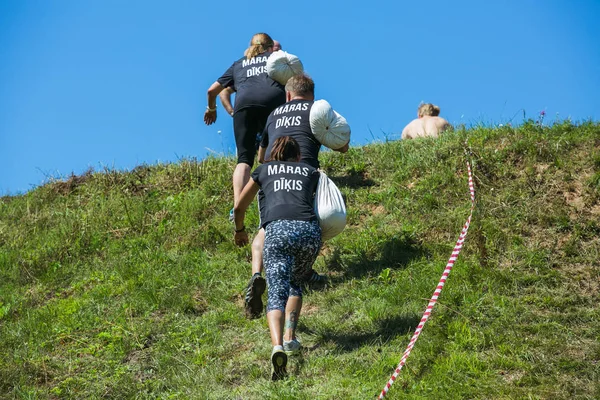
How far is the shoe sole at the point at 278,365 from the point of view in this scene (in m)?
5.70

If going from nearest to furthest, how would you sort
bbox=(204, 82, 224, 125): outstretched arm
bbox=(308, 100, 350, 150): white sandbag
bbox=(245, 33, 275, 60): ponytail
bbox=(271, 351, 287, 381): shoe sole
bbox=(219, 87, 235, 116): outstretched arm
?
bbox=(271, 351, 287, 381): shoe sole, bbox=(308, 100, 350, 150): white sandbag, bbox=(245, 33, 275, 60): ponytail, bbox=(204, 82, 224, 125): outstretched arm, bbox=(219, 87, 235, 116): outstretched arm

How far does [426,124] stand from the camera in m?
12.0

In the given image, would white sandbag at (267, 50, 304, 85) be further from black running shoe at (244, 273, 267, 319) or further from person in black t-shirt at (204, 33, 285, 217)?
black running shoe at (244, 273, 267, 319)

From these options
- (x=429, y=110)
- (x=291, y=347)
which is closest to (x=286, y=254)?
(x=291, y=347)

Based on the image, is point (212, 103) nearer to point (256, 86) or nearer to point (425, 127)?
point (256, 86)

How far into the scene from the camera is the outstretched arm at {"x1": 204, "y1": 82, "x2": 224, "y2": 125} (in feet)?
31.2

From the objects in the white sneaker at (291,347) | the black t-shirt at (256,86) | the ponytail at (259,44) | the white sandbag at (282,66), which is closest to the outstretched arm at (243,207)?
the white sneaker at (291,347)

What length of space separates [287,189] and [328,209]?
39 centimetres

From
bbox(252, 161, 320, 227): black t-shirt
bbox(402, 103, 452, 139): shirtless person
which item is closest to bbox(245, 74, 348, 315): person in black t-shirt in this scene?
bbox(252, 161, 320, 227): black t-shirt

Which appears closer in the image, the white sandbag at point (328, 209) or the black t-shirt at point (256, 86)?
the white sandbag at point (328, 209)

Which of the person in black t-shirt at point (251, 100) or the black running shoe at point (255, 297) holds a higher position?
the person in black t-shirt at point (251, 100)

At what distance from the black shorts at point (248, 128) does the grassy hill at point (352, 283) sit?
3.57 ft

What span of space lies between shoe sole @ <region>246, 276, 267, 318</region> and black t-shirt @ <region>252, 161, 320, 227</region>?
511 mm

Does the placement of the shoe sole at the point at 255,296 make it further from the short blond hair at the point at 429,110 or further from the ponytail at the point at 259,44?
the short blond hair at the point at 429,110
